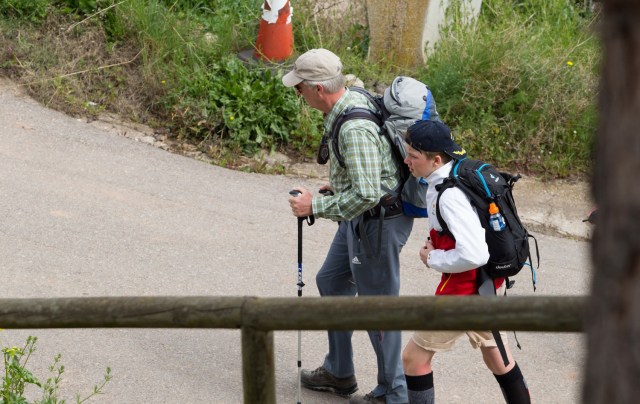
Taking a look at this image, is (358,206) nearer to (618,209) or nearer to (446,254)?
(446,254)

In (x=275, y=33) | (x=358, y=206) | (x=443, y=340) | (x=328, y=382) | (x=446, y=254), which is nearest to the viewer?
(x=446, y=254)

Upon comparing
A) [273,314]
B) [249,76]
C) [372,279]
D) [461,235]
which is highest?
[249,76]

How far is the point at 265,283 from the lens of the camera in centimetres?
664

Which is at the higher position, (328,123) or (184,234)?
(328,123)

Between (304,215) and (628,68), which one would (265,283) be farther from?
(628,68)

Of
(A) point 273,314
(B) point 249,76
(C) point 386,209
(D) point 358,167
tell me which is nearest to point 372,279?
(C) point 386,209

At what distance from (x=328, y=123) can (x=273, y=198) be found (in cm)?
330

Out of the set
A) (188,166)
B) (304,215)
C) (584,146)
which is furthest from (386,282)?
(584,146)

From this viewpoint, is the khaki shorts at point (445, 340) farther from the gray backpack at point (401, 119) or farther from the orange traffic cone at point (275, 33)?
the orange traffic cone at point (275, 33)

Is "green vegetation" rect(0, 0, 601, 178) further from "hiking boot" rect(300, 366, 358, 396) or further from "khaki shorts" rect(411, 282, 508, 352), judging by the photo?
"khaki shorts" rect(411, 282, 508, 352)

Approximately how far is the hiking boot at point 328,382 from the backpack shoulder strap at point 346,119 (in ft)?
4.18

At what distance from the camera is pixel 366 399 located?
522cm

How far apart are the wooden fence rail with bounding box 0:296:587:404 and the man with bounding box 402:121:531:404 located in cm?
185

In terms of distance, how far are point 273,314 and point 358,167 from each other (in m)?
2.26
